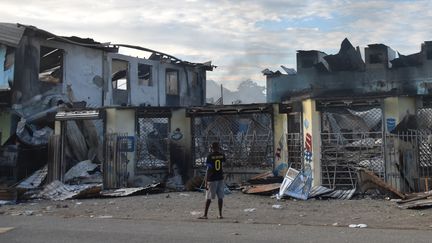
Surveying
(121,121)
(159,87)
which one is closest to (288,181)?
(121,121)

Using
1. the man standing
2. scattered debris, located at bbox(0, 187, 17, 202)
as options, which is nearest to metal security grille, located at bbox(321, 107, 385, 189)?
the man standing

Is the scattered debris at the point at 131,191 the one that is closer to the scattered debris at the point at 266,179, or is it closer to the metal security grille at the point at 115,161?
the metal security grille at the point at 115,161

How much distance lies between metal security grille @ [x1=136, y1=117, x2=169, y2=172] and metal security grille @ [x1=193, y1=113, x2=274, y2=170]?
1111 mm

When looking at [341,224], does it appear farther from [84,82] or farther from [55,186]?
[84,82]

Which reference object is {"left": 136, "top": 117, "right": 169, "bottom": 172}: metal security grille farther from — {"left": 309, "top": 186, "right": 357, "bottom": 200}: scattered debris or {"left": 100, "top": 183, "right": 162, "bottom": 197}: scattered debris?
{"left": 309, "top": 186, "right": 357, "bottom": 200}: scattered debris

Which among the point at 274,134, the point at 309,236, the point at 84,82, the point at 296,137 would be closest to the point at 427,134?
the point at 296,137

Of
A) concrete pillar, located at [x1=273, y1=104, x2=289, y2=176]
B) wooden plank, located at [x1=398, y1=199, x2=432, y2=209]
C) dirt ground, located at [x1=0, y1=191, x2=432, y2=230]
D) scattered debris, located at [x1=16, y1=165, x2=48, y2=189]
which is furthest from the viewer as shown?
scattered debris, located at [x1=16, y1=165, x2=48, y2=189]

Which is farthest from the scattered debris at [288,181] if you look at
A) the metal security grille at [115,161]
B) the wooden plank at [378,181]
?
the metal security grille at [115,161]

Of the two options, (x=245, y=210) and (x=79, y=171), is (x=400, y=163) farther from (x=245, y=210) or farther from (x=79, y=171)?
(x=79, y=171)

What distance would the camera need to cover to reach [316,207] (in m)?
12.1

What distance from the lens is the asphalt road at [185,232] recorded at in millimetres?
7969

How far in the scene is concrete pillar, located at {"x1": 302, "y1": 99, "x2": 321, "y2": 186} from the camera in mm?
14523

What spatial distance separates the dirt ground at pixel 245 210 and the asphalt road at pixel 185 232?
2.38ft

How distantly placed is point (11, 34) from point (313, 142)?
13994mm
